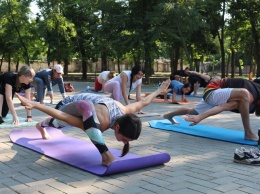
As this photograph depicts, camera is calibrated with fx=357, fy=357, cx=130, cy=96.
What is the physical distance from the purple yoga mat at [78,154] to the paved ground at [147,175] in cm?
7

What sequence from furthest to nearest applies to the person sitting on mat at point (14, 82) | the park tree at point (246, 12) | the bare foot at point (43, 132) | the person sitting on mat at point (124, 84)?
the park tree at point (246, 12), the person sitting on mat at point (124, 84), the person sitting on mat at point (14, 82), the bare foot at point (43, 132)

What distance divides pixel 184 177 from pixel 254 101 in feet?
7.96

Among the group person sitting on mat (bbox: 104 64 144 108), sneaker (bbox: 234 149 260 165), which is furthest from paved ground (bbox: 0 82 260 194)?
person sitting on mat (bbox: 104 64 144 108)

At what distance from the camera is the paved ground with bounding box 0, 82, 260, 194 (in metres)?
3.30

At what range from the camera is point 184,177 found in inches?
145

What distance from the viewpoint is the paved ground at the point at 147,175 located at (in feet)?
10.8

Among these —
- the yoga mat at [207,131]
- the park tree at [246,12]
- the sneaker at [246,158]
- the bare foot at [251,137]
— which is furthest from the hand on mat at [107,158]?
the park tree at [246,12]

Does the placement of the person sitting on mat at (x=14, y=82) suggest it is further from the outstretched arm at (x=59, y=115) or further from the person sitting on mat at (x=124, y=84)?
the outstretched arm at (x=59, y=115)

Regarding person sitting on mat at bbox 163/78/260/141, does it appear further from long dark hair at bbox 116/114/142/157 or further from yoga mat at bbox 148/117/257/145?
long dark hair at bbox 116/114/142/157

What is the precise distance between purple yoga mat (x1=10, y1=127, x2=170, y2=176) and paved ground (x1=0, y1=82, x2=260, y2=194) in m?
0.07

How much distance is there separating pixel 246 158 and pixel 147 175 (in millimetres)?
1307

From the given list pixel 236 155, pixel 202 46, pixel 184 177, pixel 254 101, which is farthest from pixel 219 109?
pixel 202 46

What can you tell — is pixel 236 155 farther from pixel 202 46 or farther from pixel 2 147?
pixel 202 46

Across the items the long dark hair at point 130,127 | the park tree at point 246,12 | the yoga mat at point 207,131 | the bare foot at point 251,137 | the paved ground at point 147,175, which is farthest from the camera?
the park tree at point 246,12
